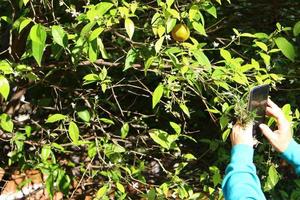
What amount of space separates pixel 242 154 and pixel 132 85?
1.17 m

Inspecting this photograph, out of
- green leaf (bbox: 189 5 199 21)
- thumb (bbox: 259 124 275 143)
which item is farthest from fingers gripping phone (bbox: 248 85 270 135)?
green leaf (bbox: 189 5 199 21)

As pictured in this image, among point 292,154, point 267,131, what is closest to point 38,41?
point 267,131

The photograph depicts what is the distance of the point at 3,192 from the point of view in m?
3.40

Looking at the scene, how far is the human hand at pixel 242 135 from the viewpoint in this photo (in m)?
2.08

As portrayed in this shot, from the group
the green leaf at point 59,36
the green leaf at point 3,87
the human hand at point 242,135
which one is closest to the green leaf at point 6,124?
the green leaf at point 3,87

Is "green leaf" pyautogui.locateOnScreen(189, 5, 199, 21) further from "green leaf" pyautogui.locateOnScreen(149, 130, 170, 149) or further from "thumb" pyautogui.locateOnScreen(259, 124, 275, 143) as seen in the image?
"green leaf" pyautogui.locateOnScreen(149, 130, 170, 149)

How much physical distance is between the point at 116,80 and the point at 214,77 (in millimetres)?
894

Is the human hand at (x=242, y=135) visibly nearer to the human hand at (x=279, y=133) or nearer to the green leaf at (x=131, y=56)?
the human hand at (x=279, y=133)

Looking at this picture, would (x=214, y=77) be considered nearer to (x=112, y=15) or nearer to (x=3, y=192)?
(x=112, y=15)

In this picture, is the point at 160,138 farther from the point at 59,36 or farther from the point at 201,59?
the point at 59,36

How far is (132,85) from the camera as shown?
306 centimetres

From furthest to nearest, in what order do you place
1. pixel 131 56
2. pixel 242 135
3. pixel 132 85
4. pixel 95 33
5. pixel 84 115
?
1. pixel 132 85
2. pixel 84 115
3. pixel 131 56
4. pixel 95 33
5. pixel 242 135

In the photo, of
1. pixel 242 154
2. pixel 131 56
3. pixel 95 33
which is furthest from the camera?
pixel 131 56

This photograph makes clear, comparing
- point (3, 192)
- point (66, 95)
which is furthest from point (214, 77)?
point (3, 192)
